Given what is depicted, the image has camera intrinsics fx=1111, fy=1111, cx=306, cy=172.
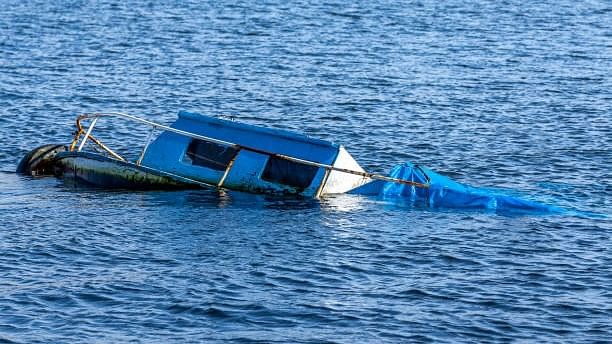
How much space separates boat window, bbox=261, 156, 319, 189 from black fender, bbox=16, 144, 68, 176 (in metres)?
8.62

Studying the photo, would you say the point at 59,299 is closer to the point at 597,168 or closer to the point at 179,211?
the point at 179,211

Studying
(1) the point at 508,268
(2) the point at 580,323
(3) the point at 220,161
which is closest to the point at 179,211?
(3) the point at 220,161

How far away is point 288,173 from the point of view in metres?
39.3

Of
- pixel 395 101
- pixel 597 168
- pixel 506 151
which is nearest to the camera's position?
pixel 597 168

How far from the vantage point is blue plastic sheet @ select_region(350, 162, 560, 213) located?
1471 inches

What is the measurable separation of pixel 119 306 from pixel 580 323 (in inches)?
462

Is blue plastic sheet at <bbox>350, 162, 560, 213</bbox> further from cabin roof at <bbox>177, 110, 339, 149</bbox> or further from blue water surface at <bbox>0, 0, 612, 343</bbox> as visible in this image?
cabin roof at <bbox>177, 110, 339, 149</bbox>

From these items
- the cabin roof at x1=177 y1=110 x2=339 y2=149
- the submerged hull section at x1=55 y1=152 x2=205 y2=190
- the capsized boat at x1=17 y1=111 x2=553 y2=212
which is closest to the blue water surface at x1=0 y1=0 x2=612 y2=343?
the submerged hull section at x1=55 y1=152 x2=205 y2=190

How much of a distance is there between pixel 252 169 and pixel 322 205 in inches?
121

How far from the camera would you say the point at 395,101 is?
56.0m

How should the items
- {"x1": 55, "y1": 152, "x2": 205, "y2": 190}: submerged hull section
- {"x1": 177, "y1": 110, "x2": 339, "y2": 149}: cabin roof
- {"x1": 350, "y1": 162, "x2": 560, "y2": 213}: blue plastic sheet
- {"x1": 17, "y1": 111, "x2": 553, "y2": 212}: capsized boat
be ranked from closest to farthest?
1. {"x1": 350, "y1": 162, "x2": 560, "y2": 213}: blue plastic sheet
2. {"x1": 17, "y1": 111, "x2": 553, "y2": 212}: capsized boat
3. {"x1": 177, "y1": 110, "x2": 339, "y2": 149}: cabin roof
4. {"x1": 55, "y1": 152, "x2": 205, "y2": 190}: submerged hull section

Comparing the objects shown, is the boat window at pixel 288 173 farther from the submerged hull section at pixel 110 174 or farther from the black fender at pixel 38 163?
the black fender at pixel 38 163

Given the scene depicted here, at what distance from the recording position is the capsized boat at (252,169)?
38.2 meters

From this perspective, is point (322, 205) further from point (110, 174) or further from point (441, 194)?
point (110, 174)
